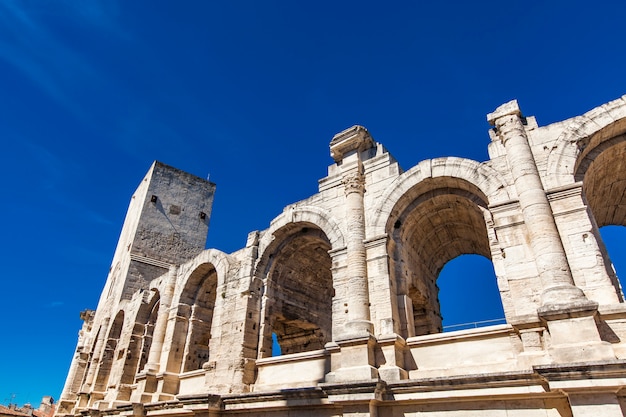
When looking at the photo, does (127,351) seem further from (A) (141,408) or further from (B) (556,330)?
(B) (556,330)

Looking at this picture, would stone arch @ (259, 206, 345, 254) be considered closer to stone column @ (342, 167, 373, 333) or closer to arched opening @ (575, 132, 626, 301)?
stone column @ (342, 167, 373, 333)

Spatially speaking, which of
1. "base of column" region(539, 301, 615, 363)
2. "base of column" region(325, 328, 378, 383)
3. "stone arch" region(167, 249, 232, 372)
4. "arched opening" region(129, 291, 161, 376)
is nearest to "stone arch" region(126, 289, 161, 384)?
"arched opening" region(129, 291, 161, 376)

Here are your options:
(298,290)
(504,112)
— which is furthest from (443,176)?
(298,290)

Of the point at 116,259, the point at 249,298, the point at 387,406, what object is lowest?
the point at 387,406

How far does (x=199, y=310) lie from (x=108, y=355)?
22.3 feet

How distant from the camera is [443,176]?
895 cm

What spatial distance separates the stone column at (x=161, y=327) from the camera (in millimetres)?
12680

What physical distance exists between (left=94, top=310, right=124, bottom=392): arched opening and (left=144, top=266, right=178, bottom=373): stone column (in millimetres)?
4932

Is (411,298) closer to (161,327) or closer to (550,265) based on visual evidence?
(550,265)

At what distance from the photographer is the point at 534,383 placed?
6.03 m

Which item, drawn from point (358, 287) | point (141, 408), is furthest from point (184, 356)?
point (358, 287)

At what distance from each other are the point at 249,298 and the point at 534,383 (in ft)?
23.1

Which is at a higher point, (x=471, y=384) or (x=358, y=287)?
(x=358, y=287)

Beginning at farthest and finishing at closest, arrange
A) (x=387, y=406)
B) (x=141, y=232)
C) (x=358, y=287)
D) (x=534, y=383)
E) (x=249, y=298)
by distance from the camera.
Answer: (x=141, y=232) < (x=249, y=298) < (x=358, y=287) < (x=387, y=406) < (x=534, y=383)
